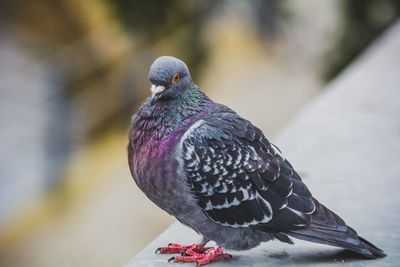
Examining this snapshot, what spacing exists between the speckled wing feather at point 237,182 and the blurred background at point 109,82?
5216mm

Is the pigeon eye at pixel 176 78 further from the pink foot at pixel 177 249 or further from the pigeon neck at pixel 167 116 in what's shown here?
the pink foot at pixel 177 249

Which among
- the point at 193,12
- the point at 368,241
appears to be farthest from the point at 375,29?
the point at 368,241

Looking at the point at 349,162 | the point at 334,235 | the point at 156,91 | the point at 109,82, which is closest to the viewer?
the point at 334,235

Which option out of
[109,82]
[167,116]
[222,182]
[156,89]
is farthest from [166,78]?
[109,82]

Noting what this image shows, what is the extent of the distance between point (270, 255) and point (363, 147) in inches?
71.7

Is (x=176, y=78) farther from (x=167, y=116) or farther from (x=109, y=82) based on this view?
(x=109, y=82)

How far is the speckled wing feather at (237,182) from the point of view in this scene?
146 inches

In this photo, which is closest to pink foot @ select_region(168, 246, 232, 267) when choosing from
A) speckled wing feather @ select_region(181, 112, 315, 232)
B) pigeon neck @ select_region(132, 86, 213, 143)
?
speckled wing feather @ select_region(181, 112, 315, 232)

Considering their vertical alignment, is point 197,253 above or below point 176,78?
below

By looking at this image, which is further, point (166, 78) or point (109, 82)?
point (109, 82)

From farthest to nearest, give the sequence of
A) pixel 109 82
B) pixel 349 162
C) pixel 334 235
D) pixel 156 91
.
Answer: pixel 109 82 → pixel 349 162 → pixel 156 91 → pixel 334 235

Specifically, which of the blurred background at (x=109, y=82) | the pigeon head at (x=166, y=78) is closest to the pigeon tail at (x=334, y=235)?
the pigeon head at (x=166, y=78)

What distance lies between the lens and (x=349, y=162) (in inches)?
202

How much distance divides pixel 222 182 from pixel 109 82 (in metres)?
7.89
